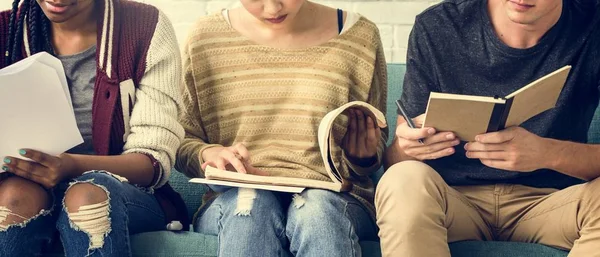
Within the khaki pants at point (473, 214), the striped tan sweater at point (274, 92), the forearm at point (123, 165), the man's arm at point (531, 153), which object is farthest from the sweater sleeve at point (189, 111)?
the man's arm at point (531, 153)

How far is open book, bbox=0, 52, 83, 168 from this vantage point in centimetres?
167

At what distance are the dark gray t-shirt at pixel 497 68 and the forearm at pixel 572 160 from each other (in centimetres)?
12

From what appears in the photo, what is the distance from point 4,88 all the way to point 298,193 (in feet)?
1.82

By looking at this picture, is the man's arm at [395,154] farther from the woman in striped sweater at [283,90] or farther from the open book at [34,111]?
the open book at [34,111]

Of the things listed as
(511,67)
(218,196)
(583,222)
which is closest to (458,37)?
(511,67)

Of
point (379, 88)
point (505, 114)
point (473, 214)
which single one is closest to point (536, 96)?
point (505, 114)

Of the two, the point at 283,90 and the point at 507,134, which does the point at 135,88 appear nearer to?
the point at 283,90

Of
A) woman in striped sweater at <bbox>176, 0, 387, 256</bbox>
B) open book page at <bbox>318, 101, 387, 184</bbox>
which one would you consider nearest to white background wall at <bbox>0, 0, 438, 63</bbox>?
woman in striped sweater at <bbox>176, 0, 387, 256</bbox>

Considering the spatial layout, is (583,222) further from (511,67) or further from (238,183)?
(238,183)

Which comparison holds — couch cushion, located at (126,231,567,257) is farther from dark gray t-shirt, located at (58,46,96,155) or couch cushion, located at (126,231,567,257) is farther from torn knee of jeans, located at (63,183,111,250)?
dark gray t-shirt, located at (58,46,96,155)

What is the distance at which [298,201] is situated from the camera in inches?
68.9

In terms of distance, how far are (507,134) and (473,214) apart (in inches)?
8.0

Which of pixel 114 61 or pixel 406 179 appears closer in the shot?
pixel 406 179

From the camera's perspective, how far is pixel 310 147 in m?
1.94
